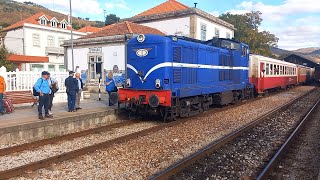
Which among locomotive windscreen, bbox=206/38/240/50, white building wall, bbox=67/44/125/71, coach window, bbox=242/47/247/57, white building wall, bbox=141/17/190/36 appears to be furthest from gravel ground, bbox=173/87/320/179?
white building wall, bbox=141/17/190/36

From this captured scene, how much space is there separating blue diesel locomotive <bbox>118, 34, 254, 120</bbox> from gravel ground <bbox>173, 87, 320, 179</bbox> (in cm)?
287

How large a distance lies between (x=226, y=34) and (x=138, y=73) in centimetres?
2742

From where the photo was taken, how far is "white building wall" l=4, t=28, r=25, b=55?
4502cm

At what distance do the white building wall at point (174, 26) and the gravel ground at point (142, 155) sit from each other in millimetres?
19223

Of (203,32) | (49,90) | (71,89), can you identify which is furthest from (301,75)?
(49,90)

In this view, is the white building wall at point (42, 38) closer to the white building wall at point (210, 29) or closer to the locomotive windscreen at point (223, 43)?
the white building wall at point (210, 29)

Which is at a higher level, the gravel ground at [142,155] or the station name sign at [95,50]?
the station name sign at [95,50]

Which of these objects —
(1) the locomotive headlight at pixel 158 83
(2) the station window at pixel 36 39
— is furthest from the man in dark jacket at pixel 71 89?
(2) the station window at pixel 36 39

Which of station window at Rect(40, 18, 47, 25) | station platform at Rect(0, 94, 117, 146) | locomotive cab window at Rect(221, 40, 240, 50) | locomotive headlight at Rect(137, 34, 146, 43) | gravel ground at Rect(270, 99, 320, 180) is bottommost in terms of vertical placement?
gravel ground at Rect(270, 99, 320, 180)

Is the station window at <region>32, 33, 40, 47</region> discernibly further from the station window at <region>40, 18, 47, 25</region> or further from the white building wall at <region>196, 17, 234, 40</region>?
the white building wall at <region>196, 17, 234, 40</region>

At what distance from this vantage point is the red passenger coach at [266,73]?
68.1 feet

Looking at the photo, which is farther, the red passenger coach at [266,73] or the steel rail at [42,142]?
the red passenger coach at [266,73]

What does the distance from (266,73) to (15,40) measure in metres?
39.3

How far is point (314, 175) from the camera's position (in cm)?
565
